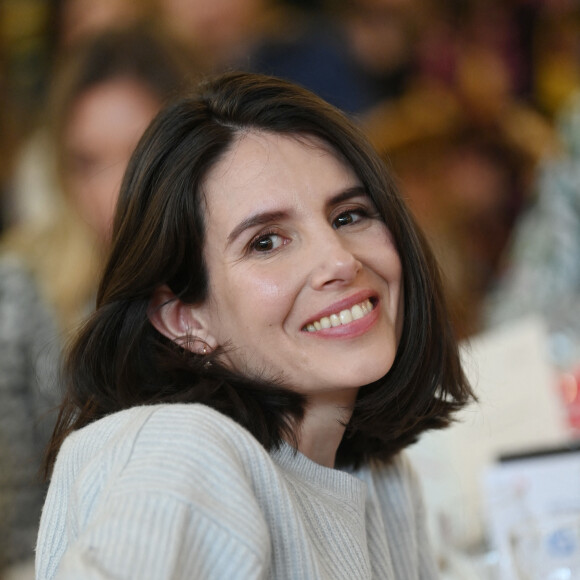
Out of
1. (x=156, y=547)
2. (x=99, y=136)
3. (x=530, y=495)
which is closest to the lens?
(x=156, y=547)

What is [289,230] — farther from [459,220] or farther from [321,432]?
[459,220]

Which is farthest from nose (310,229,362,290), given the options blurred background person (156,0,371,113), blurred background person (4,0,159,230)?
blurred background person (156,0,371,113)

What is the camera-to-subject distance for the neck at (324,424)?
2.69 feet

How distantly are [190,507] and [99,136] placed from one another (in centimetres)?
118

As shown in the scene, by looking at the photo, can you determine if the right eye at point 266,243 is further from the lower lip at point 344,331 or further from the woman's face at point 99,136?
the woman's face at point 99,136

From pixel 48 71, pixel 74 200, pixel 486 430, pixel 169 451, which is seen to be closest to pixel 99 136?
pixel 74 200

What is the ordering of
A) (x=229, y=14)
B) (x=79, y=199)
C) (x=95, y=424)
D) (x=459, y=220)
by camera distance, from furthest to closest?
(x=459, y=220)
(x=229, y=14)
(x=79, y=199)
(x=95, y=424)

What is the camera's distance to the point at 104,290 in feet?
2.77

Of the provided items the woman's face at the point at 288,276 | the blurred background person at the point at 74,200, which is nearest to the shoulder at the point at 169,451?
the woman's face at the point at 288,276

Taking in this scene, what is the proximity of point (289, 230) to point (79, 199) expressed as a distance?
38.4 inches

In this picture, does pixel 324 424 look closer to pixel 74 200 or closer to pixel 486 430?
pixel 486 430

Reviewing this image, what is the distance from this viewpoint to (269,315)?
0.76 meters

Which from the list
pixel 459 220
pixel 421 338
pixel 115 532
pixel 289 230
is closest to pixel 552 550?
pixel 421 338

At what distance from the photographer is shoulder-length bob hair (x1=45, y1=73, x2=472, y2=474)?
0.79 m
